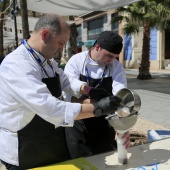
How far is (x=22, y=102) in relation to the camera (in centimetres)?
133

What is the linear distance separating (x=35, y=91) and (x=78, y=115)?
234mm

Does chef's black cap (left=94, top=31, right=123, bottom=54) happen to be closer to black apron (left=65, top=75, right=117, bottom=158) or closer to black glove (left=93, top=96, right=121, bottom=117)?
black apron (left=65, top=75, right=117, bottom=158)

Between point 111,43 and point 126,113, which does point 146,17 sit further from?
point 126,113

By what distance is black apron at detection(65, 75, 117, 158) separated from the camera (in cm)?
209

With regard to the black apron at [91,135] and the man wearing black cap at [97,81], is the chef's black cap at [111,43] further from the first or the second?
the black apron at [91,135]

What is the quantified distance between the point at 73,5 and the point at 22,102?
6596 millimetres

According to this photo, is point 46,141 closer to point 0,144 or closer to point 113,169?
point 0,144

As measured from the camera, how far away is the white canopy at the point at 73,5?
22.7ft

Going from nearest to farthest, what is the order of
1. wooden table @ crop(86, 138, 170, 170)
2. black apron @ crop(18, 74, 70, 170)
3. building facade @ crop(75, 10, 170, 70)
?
black apron @ crop(18, 74, 70, 170), wooden table @ crop(86, 138, 170, 170), building facade @ crop(75, 10, 170, 70)

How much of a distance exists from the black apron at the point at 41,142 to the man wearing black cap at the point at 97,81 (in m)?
0.49

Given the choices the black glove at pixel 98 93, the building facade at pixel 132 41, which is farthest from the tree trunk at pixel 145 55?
the black glove at pixel 98 93

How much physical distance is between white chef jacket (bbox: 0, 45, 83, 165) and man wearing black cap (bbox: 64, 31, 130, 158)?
0.66 m

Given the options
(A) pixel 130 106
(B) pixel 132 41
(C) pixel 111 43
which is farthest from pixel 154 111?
(B) pixel 132 41

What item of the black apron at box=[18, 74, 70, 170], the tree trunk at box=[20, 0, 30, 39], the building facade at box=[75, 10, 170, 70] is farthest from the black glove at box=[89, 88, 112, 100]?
the building facade at box=[75, 10, 170, 70]
